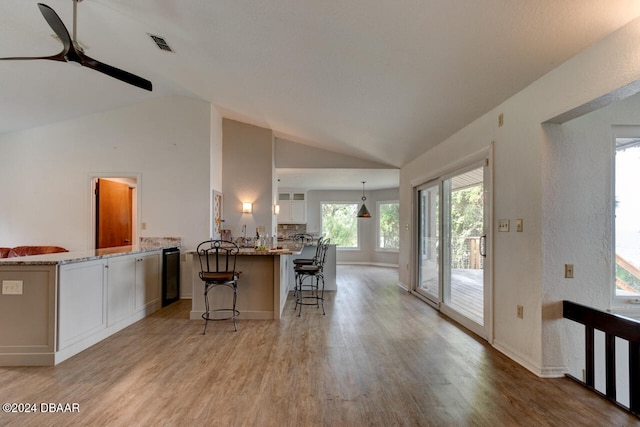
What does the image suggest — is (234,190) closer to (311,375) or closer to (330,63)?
(330,63)

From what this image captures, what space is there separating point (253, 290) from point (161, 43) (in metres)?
3.15

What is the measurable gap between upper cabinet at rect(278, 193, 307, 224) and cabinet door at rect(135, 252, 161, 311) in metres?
5.20

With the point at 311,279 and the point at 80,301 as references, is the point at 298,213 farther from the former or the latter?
the point at 80,301

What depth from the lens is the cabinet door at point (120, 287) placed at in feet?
11.9

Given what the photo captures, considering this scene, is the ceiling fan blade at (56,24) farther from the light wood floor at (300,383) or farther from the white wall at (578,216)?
the white wall at (578,216)

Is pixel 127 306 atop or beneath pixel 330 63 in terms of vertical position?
beneath

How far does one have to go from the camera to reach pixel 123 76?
3105 mm

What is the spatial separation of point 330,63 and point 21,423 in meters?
3.45

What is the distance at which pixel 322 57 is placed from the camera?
9.46 ft

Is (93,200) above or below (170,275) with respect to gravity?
above

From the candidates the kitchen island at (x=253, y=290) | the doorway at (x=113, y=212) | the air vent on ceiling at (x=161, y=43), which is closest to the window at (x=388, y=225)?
the kitchen island at (x=253, y=290)

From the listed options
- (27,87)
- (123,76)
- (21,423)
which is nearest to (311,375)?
(21,423)

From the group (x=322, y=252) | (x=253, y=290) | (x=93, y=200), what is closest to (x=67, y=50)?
(x=253, y=290)

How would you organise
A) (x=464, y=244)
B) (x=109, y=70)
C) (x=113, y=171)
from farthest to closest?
(x=113, y=171)
(x=464, y=244)
(x=109, y=70)
